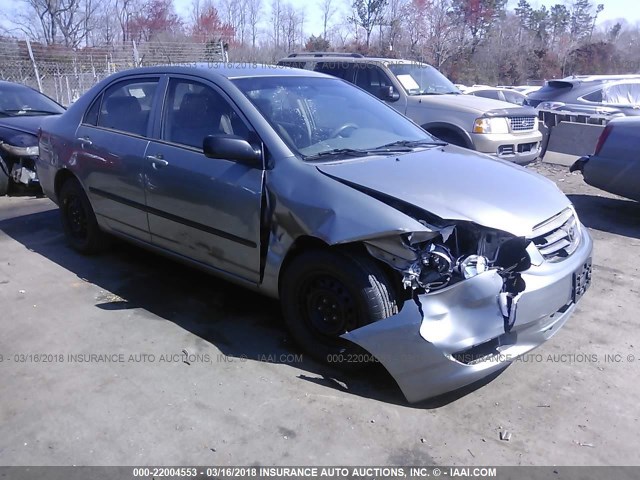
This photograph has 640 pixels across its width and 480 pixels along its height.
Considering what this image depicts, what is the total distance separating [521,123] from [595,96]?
3902 mm

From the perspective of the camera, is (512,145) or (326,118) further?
(512,145)

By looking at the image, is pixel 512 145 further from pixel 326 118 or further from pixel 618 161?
pixel 326 118

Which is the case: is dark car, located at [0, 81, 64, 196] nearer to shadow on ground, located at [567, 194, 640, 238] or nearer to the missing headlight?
the missing headlight

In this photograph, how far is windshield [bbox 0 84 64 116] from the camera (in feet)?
28.7

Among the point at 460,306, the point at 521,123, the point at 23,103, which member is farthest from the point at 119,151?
the point at 521,123

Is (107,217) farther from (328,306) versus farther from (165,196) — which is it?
(328,306)

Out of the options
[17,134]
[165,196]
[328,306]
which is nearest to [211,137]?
[165,196]

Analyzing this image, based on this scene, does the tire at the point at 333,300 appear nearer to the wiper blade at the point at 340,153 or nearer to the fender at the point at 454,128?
the wiper blade at the point at 340,153

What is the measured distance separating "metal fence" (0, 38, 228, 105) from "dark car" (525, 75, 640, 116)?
7.50m

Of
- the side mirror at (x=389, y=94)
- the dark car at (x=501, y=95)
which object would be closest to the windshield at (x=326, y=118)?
the side mirror at (x=389, y=94)

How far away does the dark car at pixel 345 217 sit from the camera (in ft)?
9.96

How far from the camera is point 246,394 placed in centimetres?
329

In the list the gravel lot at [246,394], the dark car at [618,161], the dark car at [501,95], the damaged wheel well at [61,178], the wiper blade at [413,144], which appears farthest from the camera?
the dark car at [501,95]

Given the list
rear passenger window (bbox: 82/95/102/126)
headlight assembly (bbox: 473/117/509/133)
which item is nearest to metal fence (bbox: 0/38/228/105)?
headlight assembly (bbox: 473/117/509/133)
